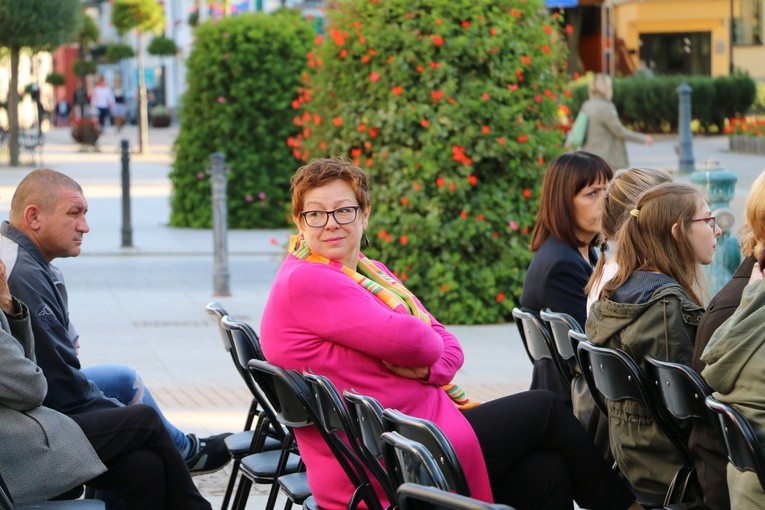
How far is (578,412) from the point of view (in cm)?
508

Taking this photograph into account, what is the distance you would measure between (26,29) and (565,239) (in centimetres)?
2501

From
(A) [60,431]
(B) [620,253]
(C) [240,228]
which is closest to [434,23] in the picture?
(B) [620,253]

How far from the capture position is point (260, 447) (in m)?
5.09

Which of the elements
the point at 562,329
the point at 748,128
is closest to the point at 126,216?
the point at 562,329

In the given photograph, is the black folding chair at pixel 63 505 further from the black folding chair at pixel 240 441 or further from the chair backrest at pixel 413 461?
the chair backrest at pixel 413 461

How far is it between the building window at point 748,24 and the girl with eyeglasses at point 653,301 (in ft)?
136

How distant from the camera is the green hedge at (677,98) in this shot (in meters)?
32.9

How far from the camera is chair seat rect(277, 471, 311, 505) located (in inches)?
173

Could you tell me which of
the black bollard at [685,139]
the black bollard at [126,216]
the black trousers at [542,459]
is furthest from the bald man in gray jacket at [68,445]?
the black bollard at [685,139]

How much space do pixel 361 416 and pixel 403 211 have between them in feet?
20.2

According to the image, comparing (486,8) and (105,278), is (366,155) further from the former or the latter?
(105,278)

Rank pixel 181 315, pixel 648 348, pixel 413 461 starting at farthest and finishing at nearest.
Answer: pixel 181 315 < pixel 648 348 < pixel 413 461

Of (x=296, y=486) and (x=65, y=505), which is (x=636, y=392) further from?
(x=65, y=505)

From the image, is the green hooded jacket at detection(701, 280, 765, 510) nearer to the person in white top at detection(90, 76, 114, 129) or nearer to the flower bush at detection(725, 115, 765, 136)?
the flower bush at detection(725, 115, 765, 136)
